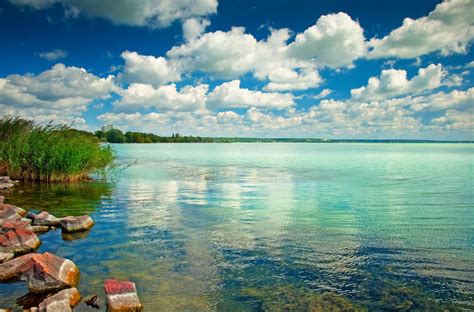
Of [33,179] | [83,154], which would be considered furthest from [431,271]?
[33,179]

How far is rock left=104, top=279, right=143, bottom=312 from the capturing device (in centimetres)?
776

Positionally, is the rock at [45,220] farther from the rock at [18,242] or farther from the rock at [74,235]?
the rock at [18,242]

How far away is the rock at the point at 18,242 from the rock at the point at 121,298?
5330 millimetres

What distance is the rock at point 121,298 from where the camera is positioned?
7762 millimetres

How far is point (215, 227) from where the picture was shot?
15.6 metres

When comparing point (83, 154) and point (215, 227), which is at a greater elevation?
point (83, 154)

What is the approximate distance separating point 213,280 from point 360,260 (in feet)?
15.7

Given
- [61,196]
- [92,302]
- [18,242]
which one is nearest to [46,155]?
[61,196]

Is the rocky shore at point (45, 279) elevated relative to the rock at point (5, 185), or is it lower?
lower

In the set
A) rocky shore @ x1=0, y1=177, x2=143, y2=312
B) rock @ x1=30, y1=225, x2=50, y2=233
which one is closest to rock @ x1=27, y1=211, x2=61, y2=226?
rock @ x1=30, y1=225, x2=50, y2=233

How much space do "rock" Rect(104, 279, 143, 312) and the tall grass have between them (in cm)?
2347

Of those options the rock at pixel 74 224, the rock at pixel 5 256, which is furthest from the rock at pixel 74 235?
the rock at pixel 5 256

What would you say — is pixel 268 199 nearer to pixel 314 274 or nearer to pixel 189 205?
pixel 189 205

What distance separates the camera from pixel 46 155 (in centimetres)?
2884
